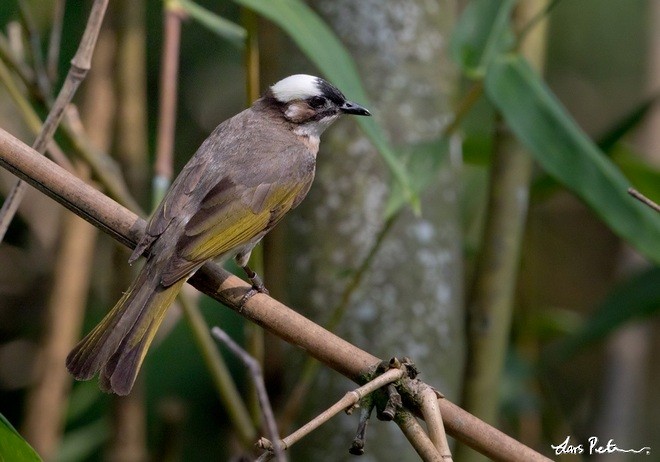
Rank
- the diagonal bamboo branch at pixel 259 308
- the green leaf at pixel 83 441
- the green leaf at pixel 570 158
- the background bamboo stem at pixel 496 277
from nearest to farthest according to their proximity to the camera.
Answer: the diagonal bamboo branch at pixel 259 308 → the green leaf at pixel 570 158 → the background bamboo stem at pixel 496 277 → the green leaf at pixel 83 441

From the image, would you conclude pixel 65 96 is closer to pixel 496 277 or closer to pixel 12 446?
pixel 12 446

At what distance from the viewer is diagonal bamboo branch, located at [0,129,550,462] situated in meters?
1.59

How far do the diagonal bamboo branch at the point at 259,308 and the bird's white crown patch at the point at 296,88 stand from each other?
33.0 inches

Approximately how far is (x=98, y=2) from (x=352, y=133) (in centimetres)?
125

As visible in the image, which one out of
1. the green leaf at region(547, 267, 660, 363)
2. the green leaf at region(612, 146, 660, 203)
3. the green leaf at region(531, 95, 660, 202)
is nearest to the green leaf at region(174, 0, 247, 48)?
the green leaf at region(531, 95, 660, 202)

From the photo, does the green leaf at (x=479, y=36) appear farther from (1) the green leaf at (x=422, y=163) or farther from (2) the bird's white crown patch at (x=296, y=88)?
(2) the bird's white crown patch at (x=296, y=88)

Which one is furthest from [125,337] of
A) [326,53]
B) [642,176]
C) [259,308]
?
[642,176]

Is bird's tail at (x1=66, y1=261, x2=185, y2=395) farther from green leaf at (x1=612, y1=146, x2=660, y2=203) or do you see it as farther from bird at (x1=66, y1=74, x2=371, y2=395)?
green leaf at (x1=612, y1=146, x2=660, y2=203)

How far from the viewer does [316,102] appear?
2809 mm

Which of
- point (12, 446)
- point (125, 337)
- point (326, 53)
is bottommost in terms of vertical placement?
point (12, 446)

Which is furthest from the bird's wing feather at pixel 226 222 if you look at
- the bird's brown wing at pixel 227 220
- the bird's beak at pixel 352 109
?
the bird's beak at pixel 352 109

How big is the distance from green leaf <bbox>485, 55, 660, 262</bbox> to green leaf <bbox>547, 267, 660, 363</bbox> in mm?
865

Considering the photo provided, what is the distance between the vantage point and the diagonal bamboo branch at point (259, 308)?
5.22 ft

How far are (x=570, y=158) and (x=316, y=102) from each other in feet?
2.40
